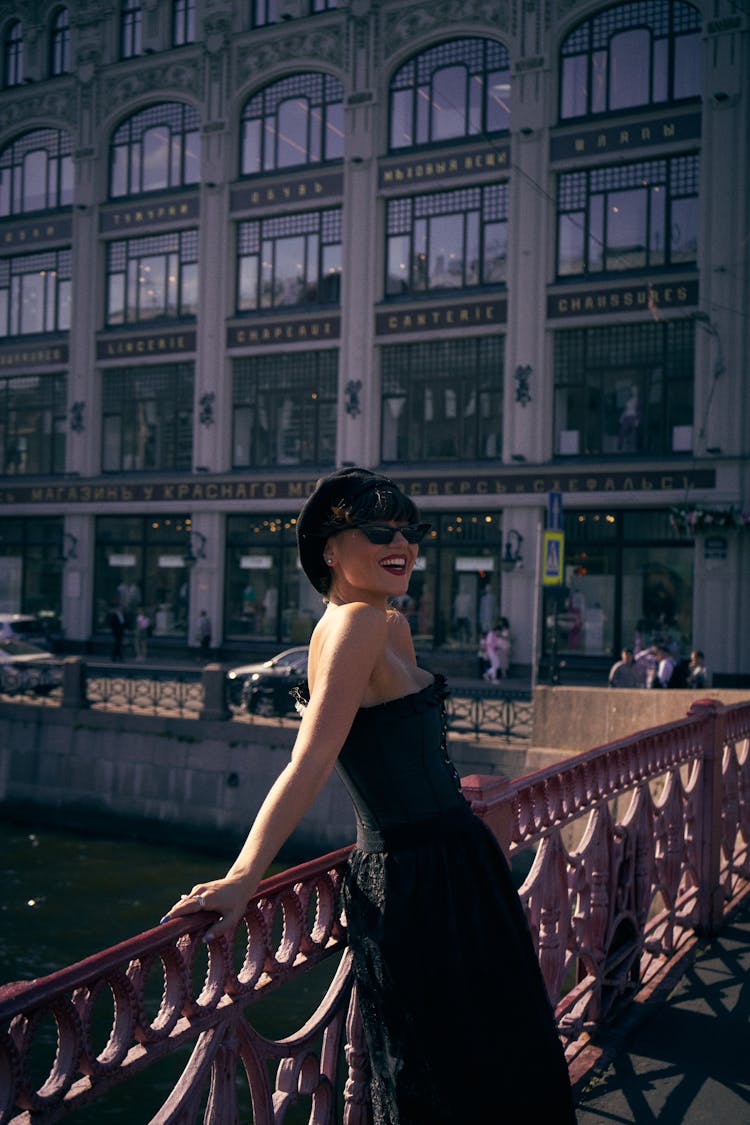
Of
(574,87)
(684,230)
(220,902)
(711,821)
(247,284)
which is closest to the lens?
(220,902)

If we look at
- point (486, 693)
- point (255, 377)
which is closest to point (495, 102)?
point (255, 377)

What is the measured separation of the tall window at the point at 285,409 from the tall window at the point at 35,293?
6.69 meters

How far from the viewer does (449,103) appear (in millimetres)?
27688

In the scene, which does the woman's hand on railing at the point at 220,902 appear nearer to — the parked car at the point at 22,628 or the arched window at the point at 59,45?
the parked car at the point at 22,628

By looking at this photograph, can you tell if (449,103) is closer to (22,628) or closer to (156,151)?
(156,151)

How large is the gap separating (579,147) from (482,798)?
24.9 metres

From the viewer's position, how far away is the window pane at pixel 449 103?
27.5m

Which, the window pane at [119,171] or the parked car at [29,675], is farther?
the window pane at [119,171]

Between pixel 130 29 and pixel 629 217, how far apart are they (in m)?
16.2

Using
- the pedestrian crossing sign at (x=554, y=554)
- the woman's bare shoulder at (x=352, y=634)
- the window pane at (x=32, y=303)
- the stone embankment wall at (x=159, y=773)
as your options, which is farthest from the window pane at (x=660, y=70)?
the woman's bare shoulder at (x=352, y=634)

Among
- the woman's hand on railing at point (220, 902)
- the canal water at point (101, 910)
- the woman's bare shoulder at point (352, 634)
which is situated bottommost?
the canal water at point (101, 910)

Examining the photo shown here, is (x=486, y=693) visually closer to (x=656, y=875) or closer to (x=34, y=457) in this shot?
(x=656, y=875)

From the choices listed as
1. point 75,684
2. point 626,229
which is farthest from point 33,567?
point 626,229

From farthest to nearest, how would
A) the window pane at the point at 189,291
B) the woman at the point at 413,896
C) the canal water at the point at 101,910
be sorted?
the window pane at the point at 189,291 → the canal water at the point at 101,910 → the woman at the point at 413,896
